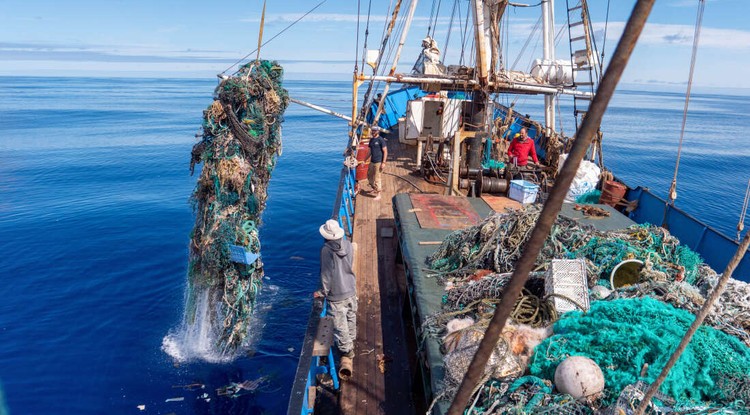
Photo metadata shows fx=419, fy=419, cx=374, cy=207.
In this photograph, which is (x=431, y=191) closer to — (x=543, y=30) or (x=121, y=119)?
(x=543, y=30)

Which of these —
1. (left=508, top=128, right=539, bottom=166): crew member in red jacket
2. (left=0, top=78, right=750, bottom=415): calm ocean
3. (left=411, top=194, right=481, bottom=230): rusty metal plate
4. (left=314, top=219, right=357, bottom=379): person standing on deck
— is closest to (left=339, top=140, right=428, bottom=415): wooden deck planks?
(left=314, top=219, right=357, bottom=379): person standing on deck

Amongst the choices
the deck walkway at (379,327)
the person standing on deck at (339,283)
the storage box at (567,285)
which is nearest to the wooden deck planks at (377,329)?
the deck walkway at (379,327)

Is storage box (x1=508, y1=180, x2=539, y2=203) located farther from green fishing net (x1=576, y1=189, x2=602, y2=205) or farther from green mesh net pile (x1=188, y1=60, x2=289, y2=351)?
green mesh net pile (x1=188, y1=60, x2=289, y2=351)

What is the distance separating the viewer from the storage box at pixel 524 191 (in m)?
9.91

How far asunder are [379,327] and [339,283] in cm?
143

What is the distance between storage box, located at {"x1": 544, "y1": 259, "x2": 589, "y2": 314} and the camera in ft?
14.6

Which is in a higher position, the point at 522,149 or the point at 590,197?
the point at 522,149

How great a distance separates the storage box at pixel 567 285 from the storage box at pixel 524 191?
17.2ft

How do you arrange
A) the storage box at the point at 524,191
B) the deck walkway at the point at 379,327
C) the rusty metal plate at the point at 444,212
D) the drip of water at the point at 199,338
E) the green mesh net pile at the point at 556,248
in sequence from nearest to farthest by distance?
1. the deck walkway at the point at 379,327
2. the green mesh net pile at the point at 556,248
3. the drip of water at the point at 199,338
4. the rusty metal plate at the point at 444,212
5. the storage box at the point at 524,191

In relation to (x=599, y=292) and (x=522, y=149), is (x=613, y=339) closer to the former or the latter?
(x=599, y=292)

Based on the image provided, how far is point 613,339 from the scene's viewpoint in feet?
11.9

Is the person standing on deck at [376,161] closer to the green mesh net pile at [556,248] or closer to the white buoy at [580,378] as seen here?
the green mesh net pile at [556,248]

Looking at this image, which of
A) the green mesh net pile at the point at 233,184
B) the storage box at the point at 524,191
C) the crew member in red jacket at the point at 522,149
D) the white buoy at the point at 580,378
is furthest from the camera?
the crew member in red jacket at the point at 522,149

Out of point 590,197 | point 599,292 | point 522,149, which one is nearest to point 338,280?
point 599,292
